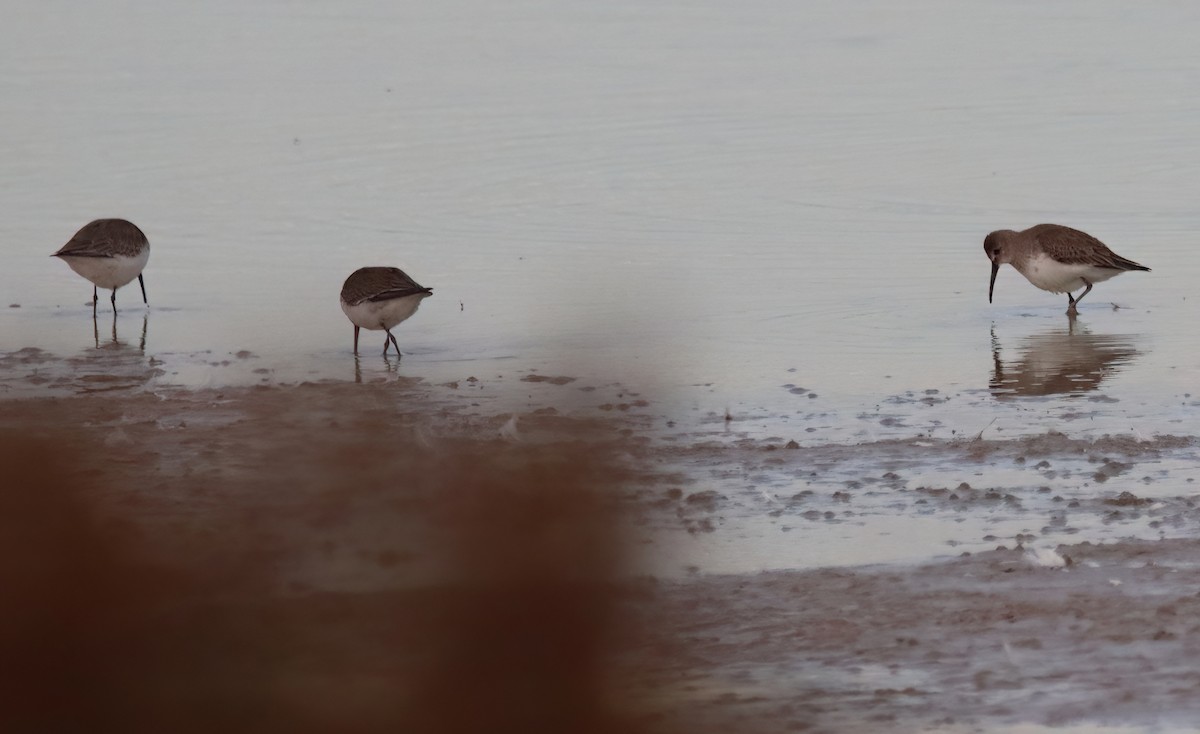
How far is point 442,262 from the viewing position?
47.5ft

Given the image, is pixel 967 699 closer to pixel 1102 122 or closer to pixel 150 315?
pixel 150 315

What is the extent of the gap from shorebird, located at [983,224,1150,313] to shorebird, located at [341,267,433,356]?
15.6 feet

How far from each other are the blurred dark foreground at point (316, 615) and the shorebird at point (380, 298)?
10.4 metres

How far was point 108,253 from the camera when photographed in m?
12.6

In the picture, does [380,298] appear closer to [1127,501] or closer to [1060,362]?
[1060,362]

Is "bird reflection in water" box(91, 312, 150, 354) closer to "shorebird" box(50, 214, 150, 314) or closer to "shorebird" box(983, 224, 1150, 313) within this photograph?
"shorebird" box(50, 214, 150, 314)

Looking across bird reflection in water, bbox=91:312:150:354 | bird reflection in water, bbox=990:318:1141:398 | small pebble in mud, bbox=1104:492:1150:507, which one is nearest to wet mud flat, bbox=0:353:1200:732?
small pebble in mud, bbox=1104:492:1150:507

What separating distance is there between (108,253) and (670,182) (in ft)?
22.4

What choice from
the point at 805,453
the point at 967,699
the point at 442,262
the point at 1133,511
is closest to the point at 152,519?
the point at 967,699

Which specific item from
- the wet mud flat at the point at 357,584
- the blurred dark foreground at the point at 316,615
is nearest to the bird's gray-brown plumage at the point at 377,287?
the wet mud flat at the point at 357,584

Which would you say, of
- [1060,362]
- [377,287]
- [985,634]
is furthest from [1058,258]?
[985,634]

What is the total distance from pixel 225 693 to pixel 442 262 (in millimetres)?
13650

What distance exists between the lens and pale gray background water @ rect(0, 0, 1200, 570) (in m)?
11.2

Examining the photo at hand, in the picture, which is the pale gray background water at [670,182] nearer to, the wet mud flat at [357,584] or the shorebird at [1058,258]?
the shorebird at [1058,258]
